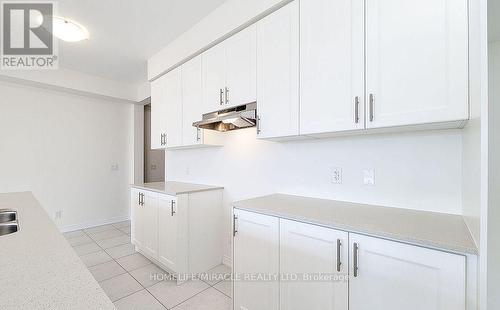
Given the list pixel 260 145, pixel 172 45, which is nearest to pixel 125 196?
pixel 172 45

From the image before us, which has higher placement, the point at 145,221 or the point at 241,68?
the point at 241,68

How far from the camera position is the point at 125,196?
453 cm

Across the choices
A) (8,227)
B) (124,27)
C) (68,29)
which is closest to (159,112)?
(124,27)

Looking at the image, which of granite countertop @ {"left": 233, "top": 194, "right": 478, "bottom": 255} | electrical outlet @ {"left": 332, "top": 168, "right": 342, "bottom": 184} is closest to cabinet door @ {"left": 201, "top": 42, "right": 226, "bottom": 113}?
granite countertop @ {"left": 233, "top": 194, "right": 478, "bottom": 255}

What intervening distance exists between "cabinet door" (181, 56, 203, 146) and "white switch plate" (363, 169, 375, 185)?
165 centimetres

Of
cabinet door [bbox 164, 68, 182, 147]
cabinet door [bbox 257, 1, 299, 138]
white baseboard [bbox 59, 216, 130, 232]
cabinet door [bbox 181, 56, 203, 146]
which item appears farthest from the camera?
white baseboard [bbox 59, 216, 130, 232]

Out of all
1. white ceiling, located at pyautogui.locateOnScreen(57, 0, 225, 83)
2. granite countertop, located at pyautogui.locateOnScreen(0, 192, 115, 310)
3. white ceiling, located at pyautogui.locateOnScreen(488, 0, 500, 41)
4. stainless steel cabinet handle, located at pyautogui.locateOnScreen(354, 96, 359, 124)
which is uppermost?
white ceiling, located at pyautogui.locateOnScreen(57, 0, 225, 83)

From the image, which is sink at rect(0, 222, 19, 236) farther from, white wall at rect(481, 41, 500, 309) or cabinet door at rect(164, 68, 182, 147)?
white wall at rect(481, 41, 500, 309)

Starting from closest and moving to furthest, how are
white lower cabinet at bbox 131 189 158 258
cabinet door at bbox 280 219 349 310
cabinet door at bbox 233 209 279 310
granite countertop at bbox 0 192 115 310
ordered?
granite countertop at bbox 0 192 115 310
cabinet door at bbox 280 219 349 310
cabinet door at bbox 233 209 279 310
white lower cabinet at bbox 131 189 158 258

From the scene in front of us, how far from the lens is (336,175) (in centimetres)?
173

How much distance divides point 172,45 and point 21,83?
2503 millimetres

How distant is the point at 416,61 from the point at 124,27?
2.69m

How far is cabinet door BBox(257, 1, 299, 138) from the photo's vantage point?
1.64m

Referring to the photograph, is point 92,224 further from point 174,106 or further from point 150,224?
point 174,106
